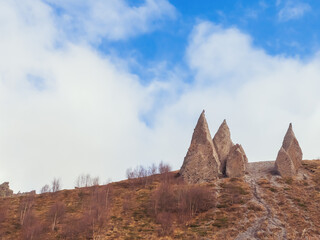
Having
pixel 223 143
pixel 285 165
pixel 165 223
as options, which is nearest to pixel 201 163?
pixel 223 143

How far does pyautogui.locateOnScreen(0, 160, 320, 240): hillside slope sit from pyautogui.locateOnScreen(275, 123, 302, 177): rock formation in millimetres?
1724

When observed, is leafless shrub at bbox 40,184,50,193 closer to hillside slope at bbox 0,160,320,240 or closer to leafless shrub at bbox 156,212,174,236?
hillside slope at bbox 0,160,320,240

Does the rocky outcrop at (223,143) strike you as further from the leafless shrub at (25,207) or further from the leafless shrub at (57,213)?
the leafless shrub at (25,207)

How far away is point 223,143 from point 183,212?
71.5 ft

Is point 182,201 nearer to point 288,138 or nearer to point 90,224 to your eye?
point 90,224

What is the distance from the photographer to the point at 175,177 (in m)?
58.1

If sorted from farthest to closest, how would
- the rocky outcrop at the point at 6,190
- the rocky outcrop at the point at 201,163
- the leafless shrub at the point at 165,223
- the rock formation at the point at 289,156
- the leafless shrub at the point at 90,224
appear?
the rocky outcrop at the point at 6,190
the rock formation at the point at 289,156
the rocky outcrop at the point at 201,163
the leafless shrub at the point at 90,224
the leafless shrub at the point at 165,223

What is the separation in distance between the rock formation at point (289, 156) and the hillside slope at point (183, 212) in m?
1.72

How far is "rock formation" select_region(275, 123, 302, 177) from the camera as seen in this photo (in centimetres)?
5606

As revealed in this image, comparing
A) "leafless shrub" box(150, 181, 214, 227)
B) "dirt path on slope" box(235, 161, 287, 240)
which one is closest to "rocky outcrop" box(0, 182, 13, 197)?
"leafless shrub" box(150, 181, 214, 227)

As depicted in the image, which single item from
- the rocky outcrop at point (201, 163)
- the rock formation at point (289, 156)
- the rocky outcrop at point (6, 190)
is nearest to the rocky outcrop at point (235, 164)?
the rocky outcrop at point (201, 163)

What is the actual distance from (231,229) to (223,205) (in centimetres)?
787

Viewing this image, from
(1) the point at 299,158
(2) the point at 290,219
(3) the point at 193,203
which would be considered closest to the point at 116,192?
(3) the point at 193,203

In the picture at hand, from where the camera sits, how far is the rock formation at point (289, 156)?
56062 mm
